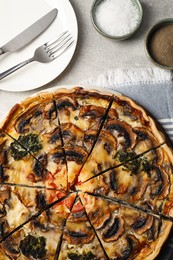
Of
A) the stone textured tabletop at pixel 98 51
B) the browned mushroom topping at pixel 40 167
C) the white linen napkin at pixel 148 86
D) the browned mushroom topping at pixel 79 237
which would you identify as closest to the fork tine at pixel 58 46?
the stone textured tabletop at pixel 98 51

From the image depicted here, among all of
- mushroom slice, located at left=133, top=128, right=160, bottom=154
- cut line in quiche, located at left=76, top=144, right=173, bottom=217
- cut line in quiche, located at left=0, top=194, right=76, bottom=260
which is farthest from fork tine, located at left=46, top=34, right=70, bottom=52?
cut line in quiche, located at left=0, top=194, right=76, bottom=260

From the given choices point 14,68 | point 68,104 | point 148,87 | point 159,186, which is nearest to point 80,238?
point 159,186

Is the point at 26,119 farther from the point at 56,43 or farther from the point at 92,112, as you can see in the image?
the point at 56,43

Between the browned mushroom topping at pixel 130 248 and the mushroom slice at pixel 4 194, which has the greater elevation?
the mushroom slice at pixel 4 194

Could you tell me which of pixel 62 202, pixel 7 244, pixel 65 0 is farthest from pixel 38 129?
pixel 65 0

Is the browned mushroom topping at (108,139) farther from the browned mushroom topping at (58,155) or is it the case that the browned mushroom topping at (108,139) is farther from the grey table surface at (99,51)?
the grey table surface at (99,51)

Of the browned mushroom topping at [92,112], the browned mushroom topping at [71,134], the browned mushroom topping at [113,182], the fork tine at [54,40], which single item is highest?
the fork tine at [54,40]

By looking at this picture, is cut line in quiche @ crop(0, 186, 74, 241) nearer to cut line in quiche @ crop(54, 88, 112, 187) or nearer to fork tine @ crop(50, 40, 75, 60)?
cut line in quiche @ crop(54, 88, 112, 187)
